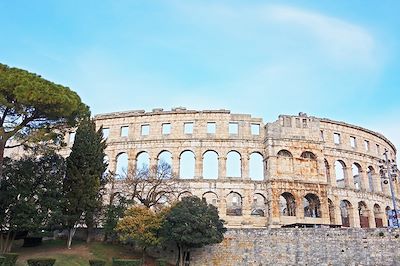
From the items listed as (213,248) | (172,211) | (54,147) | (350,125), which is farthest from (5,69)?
(350,125)

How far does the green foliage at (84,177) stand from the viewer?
79.8ft

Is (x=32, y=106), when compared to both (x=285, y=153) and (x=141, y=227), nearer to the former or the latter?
(x=141, y=227)

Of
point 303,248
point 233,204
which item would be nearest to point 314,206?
point 303,248

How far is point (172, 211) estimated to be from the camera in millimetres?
23531

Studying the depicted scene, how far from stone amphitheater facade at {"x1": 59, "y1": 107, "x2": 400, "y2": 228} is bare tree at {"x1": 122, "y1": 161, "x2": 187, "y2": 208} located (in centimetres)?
Answer: 283

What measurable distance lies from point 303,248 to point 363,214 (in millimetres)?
16750

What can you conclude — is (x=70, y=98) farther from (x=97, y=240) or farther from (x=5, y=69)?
(x=97, y=240)

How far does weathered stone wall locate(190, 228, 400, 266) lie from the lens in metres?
24.0

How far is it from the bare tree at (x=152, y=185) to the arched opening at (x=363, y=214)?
791 inches

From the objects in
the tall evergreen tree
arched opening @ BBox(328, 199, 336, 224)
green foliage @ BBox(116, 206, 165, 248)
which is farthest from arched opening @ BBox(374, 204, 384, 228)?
the tall evergreen tree

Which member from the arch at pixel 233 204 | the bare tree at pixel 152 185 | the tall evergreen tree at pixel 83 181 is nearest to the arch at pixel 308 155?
the arch at pixel 233 204

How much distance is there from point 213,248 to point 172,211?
443 cm

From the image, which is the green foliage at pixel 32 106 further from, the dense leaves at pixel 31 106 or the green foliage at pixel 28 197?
the green foliage at pixel 28 197

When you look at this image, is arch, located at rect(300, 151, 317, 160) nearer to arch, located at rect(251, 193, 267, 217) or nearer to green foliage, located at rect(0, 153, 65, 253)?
arch, located at rect(251, 193, 267, 217)
